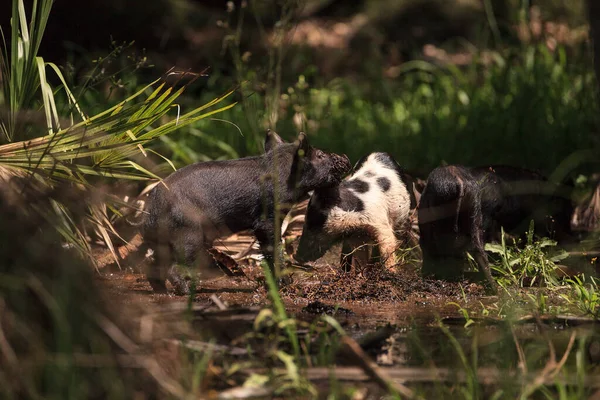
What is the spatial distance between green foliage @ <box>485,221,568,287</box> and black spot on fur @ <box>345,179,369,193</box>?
113 cm

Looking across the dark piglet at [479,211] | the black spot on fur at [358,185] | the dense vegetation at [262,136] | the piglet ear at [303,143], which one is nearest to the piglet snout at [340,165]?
the black spot on fur at [358,185]

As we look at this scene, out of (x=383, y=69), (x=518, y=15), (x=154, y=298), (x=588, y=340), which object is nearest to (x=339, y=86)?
(x=383, y=69)

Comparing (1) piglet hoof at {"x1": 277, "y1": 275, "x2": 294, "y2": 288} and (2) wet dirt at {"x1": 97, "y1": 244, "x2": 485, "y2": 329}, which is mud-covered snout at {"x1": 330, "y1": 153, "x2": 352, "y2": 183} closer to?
(2) wet dirt at {"x1": 97, "y1": 244, "x2": 485, "y2": 329}

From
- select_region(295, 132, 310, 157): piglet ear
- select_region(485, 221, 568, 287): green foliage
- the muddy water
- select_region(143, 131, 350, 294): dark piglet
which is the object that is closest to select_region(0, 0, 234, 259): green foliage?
select_region(143, 131, 350, 294): dark piglet

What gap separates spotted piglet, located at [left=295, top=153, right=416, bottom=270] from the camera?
6.88 m

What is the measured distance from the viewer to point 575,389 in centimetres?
389

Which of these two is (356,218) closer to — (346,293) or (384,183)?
(384,183)

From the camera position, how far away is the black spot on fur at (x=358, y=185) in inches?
279

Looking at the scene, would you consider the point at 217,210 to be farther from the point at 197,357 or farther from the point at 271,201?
the point at 197,357

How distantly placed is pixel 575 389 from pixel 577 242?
130 inches

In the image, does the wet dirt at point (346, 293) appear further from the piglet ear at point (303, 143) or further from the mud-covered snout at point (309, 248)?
the piglet ear at point (303, 143)

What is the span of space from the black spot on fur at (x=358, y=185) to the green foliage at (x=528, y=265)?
1129mm

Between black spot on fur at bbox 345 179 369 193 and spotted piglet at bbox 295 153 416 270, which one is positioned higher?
black spot on fur at bbox 345 179 369 193

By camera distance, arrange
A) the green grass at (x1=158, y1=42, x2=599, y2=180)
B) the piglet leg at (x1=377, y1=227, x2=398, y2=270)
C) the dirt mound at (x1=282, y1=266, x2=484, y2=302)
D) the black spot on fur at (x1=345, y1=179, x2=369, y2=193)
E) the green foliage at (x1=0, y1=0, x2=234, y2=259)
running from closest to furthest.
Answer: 1. the green foliage at (x1=0, y1=0, x2=234, y2=259)
2. the dirt mound at (x1=282, y1=266, x2=484, y2=302)
3. the piglet leg at (x1=377, y1=227, x2=398, y2=270)
4. the black spot on fur at (x1=345, y1=179, x2=369, y2=193)
5. the green grass at (x1=158, y1=42, x2=599, y2=180)
